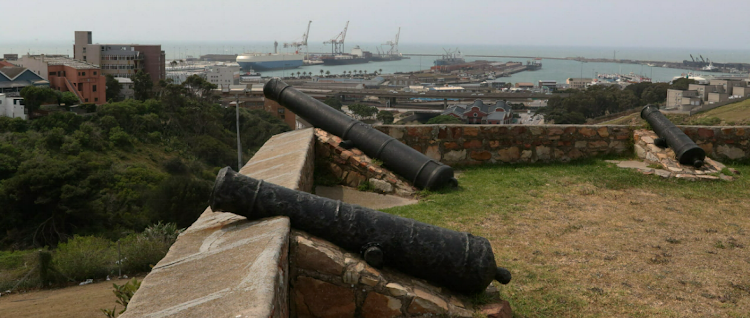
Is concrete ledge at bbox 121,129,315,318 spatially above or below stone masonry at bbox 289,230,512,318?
above

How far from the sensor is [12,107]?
152 ft

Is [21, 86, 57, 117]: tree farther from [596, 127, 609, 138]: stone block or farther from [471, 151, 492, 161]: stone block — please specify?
[596, 127, 609, 138]: stone block

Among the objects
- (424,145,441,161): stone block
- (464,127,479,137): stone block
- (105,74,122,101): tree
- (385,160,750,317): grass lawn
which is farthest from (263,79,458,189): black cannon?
(105,74,122,101): tree

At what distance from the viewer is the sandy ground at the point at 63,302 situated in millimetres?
8992

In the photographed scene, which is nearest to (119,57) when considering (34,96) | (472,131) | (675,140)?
(34,96)

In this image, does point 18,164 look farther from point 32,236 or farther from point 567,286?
point 567,286

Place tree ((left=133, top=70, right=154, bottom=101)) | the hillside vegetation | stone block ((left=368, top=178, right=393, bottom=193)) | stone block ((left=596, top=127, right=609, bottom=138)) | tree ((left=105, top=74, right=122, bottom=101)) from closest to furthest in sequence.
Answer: stone block ((left=368, top=178, right=393, bottom=193))
stone block ((left=596, top=127, right=609, bottom=138))
the hillside vegetation
tree ((left=133, top=70, right=154, bottom=101))
tree ((left=105, top=74, right=122, bottom=101))

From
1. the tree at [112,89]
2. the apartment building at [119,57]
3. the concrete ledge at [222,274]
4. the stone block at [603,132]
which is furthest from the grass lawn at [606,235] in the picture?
the apartment building at [119,57]

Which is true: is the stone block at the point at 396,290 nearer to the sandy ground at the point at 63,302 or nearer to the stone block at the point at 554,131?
the stone block at the point at 554,131

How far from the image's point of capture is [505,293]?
9.32 feet

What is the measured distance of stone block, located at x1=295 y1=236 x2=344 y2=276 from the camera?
2.39 metres

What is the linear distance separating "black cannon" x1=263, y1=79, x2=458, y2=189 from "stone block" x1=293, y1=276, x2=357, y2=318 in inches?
99.2

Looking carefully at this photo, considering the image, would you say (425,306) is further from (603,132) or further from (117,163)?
(117,163)

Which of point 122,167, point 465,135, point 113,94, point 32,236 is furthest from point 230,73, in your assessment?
point 465,135
